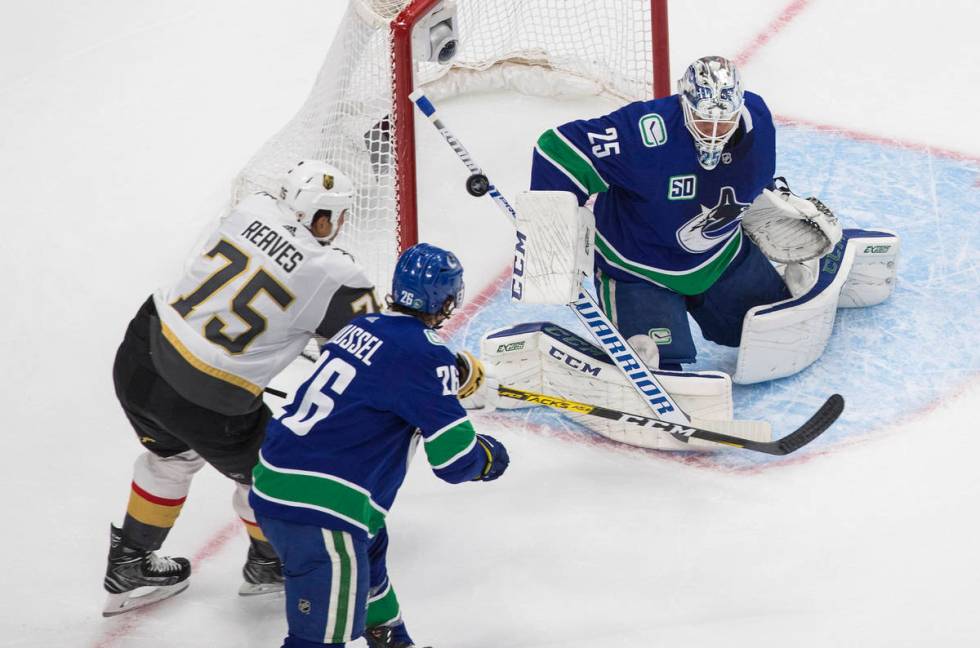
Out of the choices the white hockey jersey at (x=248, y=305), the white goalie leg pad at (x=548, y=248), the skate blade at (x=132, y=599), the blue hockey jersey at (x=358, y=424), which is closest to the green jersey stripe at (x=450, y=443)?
the blue hockey jersey at (x=358, y=424)

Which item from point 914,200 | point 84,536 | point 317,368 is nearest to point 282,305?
point 317,368

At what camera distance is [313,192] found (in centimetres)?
307

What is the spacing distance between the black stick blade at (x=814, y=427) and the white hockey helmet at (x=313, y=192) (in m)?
1.24

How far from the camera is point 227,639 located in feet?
10.8

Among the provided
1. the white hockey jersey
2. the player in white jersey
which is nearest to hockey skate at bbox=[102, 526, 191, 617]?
the player in white jersey

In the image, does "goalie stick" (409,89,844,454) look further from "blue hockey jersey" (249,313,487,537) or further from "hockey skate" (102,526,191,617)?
"hockey skate" (102,526,191,617)

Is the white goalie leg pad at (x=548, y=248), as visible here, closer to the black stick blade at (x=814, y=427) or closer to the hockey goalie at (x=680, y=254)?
the hockey goalie at (x=680, y=254)

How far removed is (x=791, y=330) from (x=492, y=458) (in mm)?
1172

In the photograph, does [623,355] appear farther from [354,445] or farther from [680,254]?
[354,445]

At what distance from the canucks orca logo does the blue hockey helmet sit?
101 cm

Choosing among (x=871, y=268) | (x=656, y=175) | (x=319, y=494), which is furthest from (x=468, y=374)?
(x=871, y=268)

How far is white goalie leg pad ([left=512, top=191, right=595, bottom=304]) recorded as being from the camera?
141 inches

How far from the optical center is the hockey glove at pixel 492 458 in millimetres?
2977

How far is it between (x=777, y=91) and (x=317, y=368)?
2.80 meters
